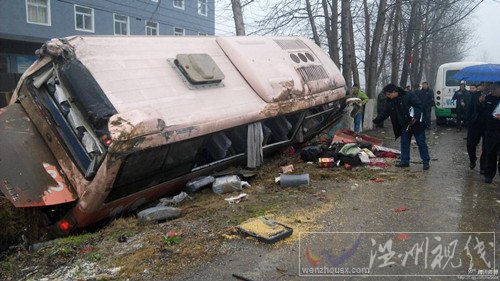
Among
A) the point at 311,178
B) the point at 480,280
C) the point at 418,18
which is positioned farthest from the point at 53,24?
the point at 480,280

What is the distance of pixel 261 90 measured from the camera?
237 inches

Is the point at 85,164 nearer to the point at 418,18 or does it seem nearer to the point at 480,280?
the point at 480,280

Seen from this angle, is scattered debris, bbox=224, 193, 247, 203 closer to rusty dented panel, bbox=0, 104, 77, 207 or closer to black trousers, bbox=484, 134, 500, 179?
rusty dented panel, bbox=0, 104, 77, 207

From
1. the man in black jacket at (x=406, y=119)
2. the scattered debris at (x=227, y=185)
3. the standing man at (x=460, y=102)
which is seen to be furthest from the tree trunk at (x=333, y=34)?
the scattered debris at (x=227, y=185)

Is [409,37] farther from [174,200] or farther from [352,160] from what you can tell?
[174,200]

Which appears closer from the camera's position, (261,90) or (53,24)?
(261,90)

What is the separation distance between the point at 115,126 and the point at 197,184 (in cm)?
159

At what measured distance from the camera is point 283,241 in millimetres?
3850

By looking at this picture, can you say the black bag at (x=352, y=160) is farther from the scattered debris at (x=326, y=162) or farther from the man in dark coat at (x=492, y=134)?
the man in dark coat at (x=492, y=134)

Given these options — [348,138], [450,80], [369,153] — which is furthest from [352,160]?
[450,80]

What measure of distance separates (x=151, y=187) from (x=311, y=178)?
2440 mm

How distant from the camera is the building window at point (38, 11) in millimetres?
18219

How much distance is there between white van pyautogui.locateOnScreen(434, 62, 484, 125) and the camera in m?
14.6

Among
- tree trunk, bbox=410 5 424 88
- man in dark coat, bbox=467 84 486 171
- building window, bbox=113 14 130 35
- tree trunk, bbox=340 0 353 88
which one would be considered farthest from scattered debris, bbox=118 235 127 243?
building window, bbox=113 14 130 35
